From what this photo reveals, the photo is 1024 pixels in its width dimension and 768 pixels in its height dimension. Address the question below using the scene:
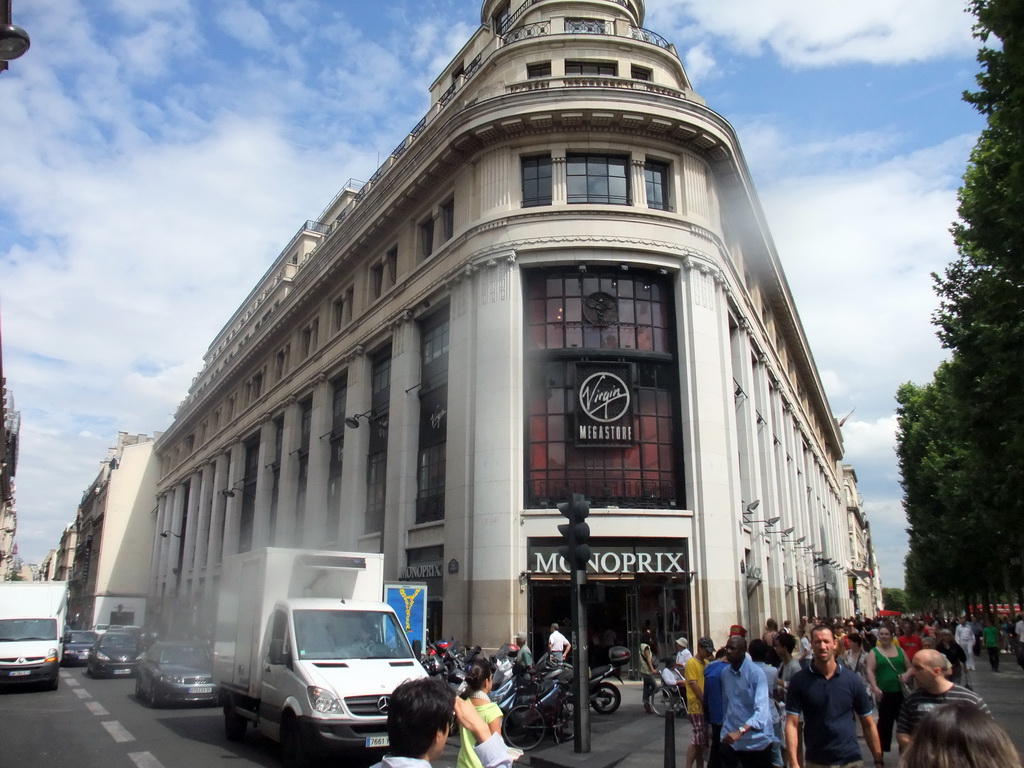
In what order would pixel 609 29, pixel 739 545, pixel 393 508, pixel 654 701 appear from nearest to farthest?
pixel 654 701 → pixel 739 545 → pixel 393 508 → pixel 609 29

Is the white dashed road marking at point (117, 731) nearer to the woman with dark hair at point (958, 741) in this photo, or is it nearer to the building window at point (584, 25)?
the woman with dark hair at point (958, 741)

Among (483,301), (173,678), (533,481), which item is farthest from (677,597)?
(173,678)

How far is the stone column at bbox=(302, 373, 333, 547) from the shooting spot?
32500mm

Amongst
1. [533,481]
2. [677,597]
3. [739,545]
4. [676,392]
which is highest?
[676,392]

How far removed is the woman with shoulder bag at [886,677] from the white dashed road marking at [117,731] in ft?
36.0

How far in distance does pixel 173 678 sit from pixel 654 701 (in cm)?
1017

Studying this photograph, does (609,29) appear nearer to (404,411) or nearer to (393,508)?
(404,411)

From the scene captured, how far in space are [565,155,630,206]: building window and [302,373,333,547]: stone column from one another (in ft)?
51.3

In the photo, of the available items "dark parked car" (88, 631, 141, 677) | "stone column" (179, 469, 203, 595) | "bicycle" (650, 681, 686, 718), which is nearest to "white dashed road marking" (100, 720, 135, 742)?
"bicycle" (650, 681, 686, 718)

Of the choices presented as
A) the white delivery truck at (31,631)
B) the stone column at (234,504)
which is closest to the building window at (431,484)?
the white delivery truck at (31,631)

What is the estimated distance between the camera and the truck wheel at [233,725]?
12.6 metres

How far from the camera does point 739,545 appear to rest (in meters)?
22.4

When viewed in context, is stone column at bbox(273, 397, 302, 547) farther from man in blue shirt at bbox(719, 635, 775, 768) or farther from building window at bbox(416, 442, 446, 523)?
man in blue shirt at bbox(719, 635, 775, 768)

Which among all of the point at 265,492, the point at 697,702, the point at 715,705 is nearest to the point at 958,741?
the point at 715,705
